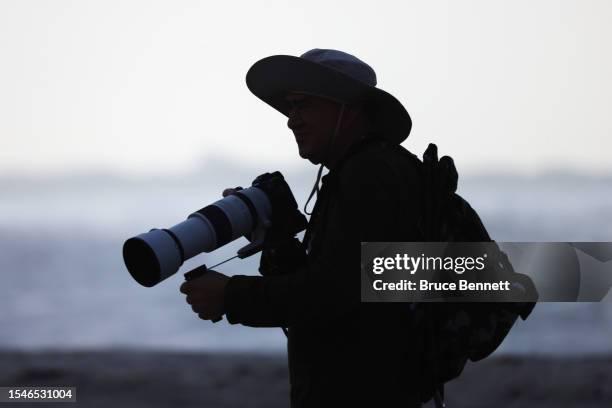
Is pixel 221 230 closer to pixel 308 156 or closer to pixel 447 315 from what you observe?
pixel 308 156

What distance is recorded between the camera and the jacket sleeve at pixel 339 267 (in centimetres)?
232

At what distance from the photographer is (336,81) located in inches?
105

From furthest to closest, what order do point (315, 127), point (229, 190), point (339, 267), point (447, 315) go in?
1. point (229, 190)
2. point (315, 127)
3. point (447, 315)
4. point (339, 267)

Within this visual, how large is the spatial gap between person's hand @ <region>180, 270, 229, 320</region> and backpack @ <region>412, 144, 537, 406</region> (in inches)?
22.4

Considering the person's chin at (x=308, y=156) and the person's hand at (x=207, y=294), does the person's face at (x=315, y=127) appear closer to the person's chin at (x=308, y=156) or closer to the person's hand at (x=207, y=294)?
the person's chin at (x=308, y=156)

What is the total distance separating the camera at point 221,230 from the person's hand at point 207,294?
87 millimetres

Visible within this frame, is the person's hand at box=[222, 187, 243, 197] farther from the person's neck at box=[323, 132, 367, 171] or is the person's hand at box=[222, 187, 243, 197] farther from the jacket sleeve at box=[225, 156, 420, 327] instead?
the jacket sleeve at box=[225, 156, 420, 327]

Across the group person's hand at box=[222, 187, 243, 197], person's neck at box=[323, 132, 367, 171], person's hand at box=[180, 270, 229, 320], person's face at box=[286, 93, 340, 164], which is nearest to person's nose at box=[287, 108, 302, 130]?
person's face at box=[286, 93, 340, 164]

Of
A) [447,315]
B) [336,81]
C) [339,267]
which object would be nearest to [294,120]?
[336,81]

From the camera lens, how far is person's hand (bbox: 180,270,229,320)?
2.49 metres

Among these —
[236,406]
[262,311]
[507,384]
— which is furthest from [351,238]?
[507,384]

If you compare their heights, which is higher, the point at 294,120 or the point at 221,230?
the point at 294,120

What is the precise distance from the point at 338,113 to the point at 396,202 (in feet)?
1.43

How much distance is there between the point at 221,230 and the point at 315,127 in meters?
0.44
